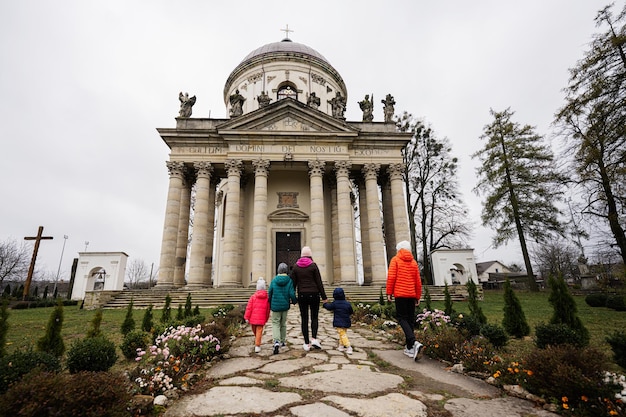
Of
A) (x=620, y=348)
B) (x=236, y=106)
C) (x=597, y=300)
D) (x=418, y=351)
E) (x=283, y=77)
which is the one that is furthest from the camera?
(x=283, y=77)

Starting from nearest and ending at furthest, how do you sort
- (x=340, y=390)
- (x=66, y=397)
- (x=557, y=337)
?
(x=66, y=397), (x=340, y=390), (x=557, y=337)

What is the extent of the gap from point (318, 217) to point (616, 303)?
1329 centimetres

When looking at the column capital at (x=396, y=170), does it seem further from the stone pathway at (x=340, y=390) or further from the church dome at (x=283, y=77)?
the stone pathway at (x=340, y=390)

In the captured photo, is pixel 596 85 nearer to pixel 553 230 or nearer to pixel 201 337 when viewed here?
pixel 553 230

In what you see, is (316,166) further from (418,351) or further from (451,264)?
(418,351)

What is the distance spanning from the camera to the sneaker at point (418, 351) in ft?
17.0

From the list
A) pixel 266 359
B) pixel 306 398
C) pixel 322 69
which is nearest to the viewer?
pixel 306 398

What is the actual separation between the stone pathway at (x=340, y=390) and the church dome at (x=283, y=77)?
23007 mm

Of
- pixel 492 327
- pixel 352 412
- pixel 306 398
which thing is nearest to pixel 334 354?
pixel 306 398

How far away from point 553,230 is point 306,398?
2178 cm

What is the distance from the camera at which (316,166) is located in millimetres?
19234

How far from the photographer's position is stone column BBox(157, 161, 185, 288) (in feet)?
56.7

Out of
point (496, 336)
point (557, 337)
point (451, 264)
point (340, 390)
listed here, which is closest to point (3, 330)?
point (340, 390)

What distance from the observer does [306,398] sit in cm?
344
